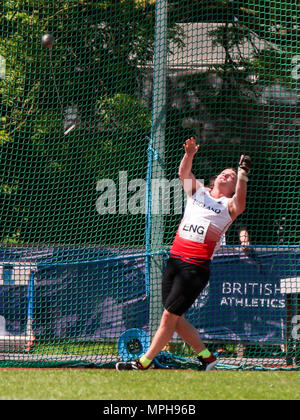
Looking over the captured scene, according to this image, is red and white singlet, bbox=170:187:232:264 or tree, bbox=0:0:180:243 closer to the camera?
red and white singlet, bbox=170:187:232:264

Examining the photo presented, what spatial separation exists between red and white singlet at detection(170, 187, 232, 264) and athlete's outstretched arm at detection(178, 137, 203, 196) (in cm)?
16

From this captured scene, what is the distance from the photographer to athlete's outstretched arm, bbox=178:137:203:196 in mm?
6000

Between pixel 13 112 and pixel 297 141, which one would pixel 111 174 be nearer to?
pixel 13 112

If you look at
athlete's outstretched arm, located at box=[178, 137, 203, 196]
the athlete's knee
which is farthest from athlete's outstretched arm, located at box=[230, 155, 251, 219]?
the athlete's knee

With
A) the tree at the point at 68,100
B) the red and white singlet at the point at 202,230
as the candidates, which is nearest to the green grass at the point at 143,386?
the red and white singlet at the point at 202,230

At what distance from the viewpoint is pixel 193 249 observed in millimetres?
5988

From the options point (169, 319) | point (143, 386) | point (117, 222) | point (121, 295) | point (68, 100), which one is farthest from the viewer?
point (68, 100)

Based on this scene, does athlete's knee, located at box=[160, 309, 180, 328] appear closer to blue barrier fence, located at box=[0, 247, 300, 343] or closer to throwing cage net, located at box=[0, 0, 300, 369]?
throwing cage net, located at box=[0, 0, 300, 369]

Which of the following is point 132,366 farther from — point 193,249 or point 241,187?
point 241,187

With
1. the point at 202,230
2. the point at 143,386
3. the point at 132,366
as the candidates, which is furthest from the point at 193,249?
the point at 143,386

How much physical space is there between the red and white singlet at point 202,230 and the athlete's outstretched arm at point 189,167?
16 cm

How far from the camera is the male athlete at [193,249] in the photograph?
5.86 meters

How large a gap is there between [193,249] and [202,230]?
0.65 ft
